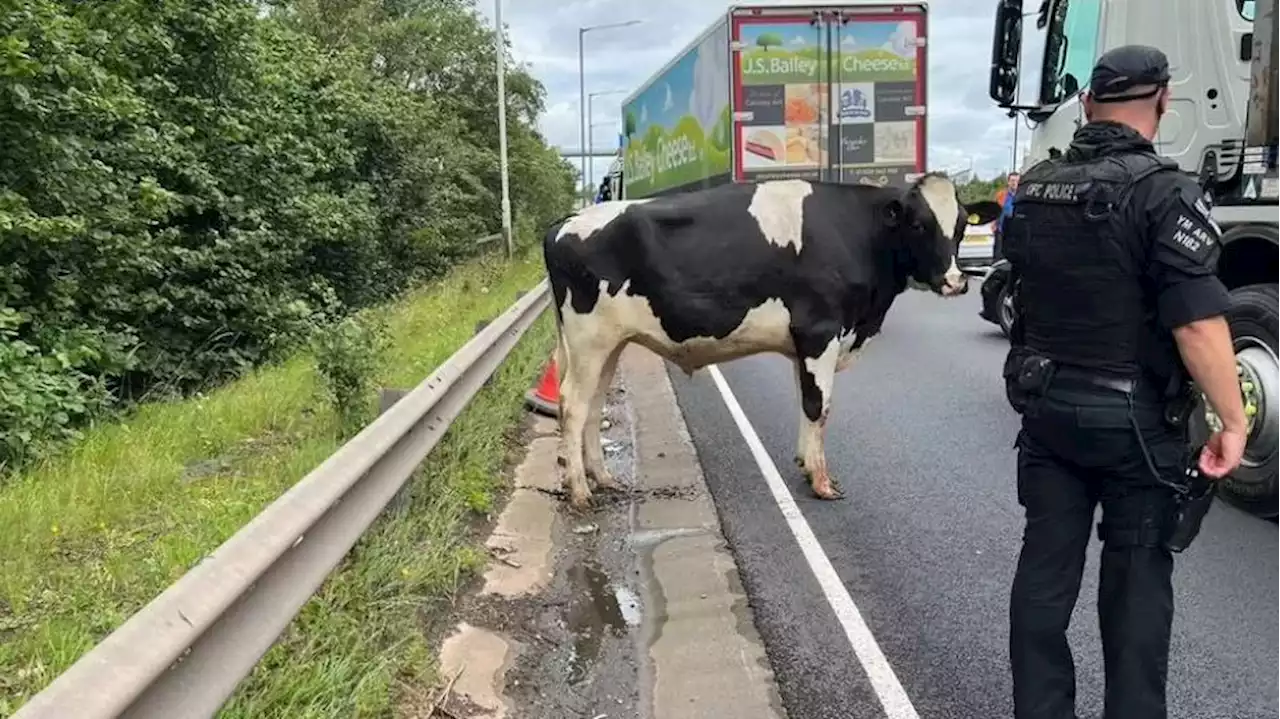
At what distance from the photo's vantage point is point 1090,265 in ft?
10.3

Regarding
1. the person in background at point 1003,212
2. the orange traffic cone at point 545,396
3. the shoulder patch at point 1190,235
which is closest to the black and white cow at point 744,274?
the person in background at point 1003,212

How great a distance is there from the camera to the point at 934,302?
17.2 metres

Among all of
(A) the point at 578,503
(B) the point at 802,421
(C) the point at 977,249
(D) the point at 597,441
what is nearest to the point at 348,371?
(A) the point at 578,503

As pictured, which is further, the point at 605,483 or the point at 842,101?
the point at 842,101

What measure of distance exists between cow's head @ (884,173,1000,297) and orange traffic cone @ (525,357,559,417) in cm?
300

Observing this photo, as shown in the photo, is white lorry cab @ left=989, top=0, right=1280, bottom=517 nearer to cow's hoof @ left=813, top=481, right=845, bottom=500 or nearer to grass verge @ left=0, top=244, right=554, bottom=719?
cow's hoof @ left=813, top=481, right=845, bottom=500

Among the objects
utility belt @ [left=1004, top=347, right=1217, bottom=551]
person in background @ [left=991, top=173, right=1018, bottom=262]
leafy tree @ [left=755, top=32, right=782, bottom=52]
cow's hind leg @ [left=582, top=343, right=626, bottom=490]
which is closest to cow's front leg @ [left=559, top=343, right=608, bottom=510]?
cow's hind leg @ [left=582, top=343, right=626, bottom=490]

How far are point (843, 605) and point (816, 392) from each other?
1935 millimetres

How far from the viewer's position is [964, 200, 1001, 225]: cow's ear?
695 centimetres

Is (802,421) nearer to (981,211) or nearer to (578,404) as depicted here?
(578,404)

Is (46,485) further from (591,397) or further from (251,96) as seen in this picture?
(251,96)

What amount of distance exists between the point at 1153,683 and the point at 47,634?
3.23 m

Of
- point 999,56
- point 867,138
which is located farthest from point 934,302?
point 999,56

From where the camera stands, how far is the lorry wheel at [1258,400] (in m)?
5.68
